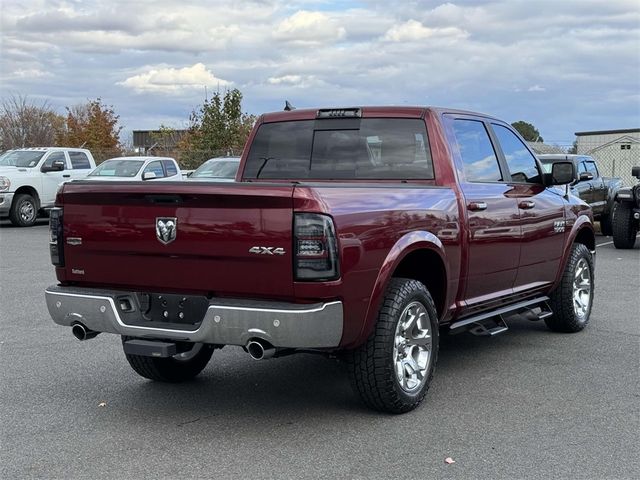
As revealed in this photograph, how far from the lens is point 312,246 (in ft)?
14.6

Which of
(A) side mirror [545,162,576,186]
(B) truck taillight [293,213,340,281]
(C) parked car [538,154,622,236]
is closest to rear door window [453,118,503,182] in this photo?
(A) side mirror [545,162,576,186]

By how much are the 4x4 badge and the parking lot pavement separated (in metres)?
1.14

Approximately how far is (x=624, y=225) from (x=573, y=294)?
802 centimetres

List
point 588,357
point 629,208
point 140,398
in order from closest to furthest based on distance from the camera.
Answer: point 140,398 < point 588,357 < point 629,208

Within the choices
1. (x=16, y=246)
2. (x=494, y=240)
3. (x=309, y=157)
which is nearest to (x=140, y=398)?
(x=309, y=157)

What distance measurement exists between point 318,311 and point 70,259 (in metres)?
1.71

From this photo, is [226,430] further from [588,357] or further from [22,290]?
[22,290]

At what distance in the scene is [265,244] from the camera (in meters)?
4.46

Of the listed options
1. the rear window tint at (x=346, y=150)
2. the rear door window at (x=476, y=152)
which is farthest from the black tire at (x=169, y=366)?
the rear door window at (x=476, y=152)

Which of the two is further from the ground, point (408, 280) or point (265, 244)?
point (265, 244)

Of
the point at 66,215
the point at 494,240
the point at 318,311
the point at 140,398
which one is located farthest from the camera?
the point at 494,240

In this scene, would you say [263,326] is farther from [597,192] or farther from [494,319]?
[597,192]

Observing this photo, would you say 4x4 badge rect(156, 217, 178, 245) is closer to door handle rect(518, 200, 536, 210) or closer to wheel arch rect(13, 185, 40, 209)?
door handle rect(518, 200, 536, 210)

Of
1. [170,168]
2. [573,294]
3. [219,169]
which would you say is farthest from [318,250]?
[170,168]
